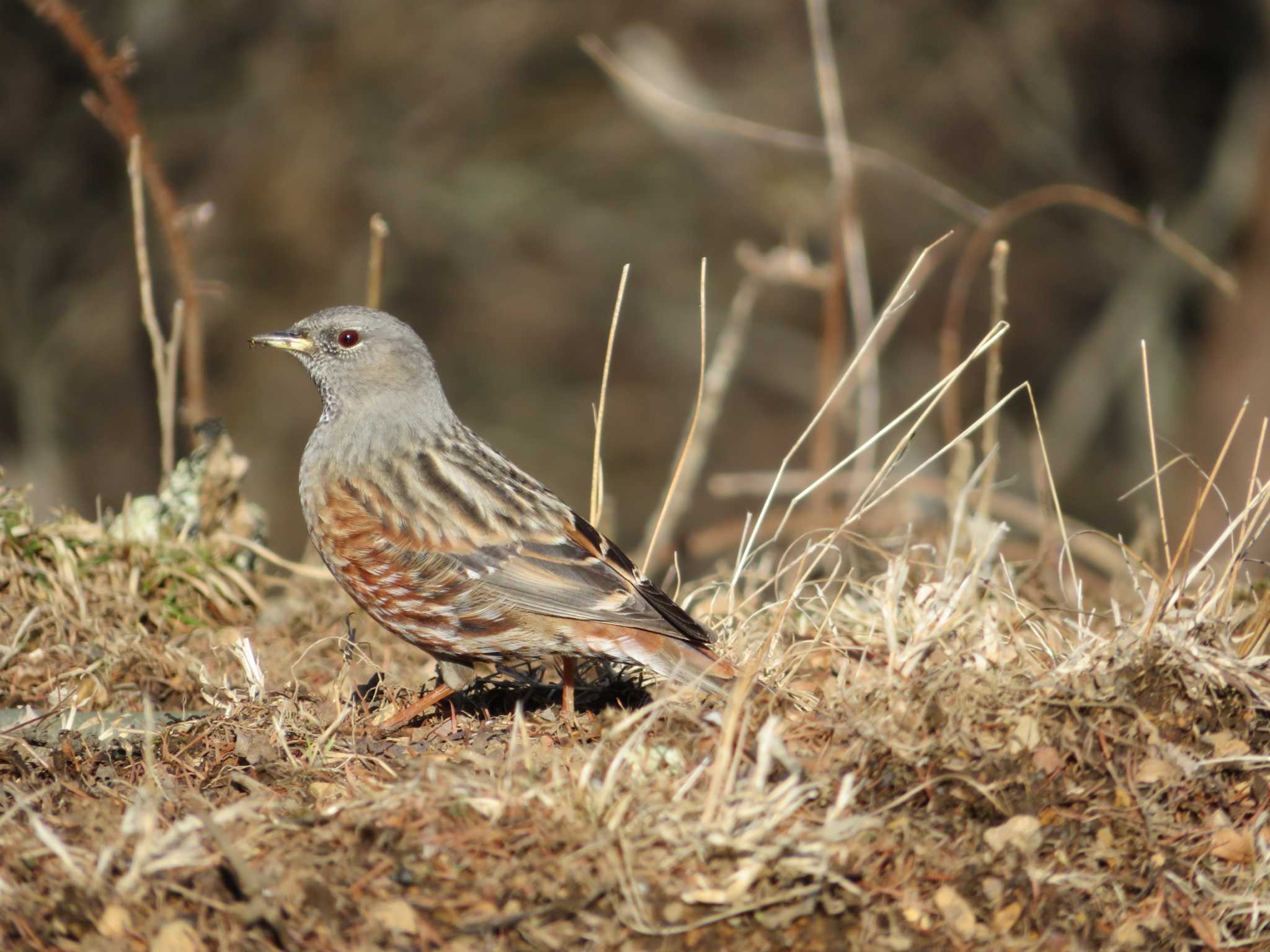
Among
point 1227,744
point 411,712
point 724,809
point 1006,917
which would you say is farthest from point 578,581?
point 1227,744

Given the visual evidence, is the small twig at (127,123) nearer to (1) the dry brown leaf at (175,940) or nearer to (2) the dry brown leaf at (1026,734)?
(1) the dry brown leaf at (175,940)

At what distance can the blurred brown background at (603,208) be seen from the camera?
11898 mm

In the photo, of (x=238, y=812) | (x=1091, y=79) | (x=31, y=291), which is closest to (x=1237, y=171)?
(x=1091, y=79)

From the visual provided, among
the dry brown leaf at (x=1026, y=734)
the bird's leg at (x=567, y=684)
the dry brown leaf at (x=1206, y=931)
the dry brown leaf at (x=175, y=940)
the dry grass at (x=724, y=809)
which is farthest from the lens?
the bird's leg at (x=567, y=684)

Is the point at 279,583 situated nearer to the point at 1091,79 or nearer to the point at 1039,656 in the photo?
the point at 1039,656

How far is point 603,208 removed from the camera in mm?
14602

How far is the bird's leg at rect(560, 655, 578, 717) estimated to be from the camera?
3984 millimetres

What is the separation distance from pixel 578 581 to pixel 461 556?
0.42 m

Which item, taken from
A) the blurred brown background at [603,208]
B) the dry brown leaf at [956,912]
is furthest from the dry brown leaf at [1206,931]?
the blurred brown background at [603,208]

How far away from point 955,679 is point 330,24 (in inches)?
445

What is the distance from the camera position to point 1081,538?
612 cm

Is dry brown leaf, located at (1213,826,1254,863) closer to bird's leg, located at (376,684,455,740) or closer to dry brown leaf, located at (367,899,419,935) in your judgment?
dry brown leaf, located at (367,899,419,935)

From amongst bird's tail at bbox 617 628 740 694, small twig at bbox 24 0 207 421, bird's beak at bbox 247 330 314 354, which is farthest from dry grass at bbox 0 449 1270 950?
small twig at bbox 24 0 207 421

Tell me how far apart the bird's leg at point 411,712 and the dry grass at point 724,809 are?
0.06 m
